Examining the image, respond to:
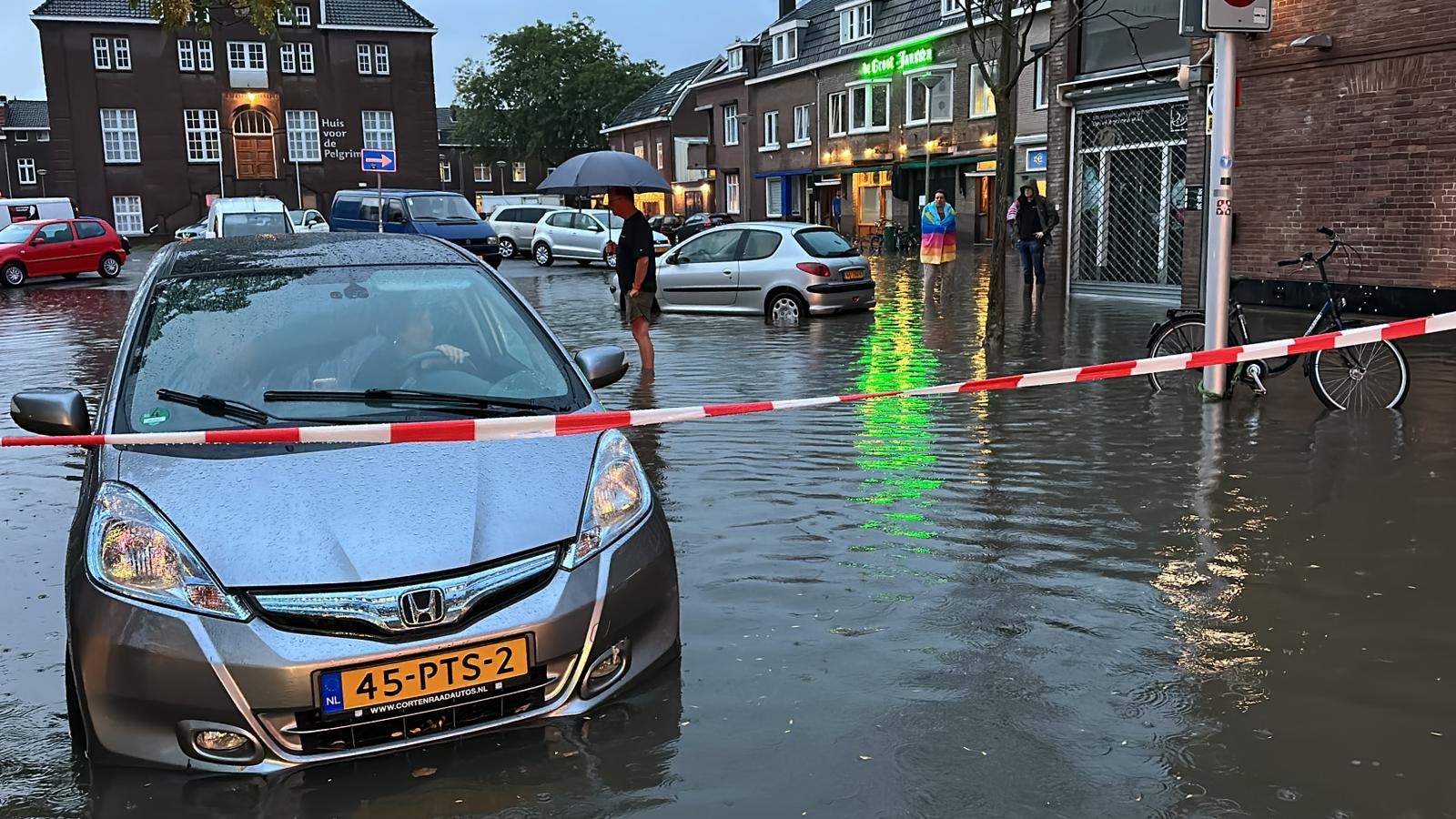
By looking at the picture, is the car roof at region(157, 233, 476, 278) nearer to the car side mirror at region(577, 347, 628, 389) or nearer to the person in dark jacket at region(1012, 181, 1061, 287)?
the car side mirror at region(577, 347, 628, 389)

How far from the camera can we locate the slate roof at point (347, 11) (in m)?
55.0

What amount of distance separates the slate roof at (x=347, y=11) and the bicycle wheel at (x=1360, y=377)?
58173mm

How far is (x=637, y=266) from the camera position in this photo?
10.6 m

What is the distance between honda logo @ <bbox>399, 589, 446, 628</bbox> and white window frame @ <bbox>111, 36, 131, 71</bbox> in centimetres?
6216

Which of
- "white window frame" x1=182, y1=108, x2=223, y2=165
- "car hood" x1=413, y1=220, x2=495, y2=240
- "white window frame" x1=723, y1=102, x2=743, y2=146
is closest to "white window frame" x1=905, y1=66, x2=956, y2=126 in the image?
"white window frame" x1=723, y1=102, x2=743, y2=146

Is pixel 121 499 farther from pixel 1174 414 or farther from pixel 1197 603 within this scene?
pixel 1174 414

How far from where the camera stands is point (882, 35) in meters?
43.3

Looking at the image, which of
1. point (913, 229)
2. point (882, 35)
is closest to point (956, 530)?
point (913, 229)

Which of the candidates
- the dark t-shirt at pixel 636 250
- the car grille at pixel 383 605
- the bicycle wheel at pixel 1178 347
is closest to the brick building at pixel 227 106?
the dark t-shirt at pixel 636 250

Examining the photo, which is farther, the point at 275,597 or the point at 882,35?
the point at 882,35

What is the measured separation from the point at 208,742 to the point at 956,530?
3.69 meters

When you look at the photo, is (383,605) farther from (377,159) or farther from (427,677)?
(377,159)

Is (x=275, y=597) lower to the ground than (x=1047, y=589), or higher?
higher

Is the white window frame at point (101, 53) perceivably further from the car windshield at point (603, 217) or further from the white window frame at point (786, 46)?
the car windshield at point (603, 217)
